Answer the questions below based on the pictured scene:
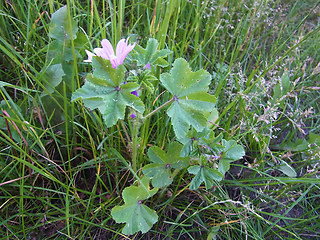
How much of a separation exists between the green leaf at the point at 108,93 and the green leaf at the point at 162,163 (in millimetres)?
370

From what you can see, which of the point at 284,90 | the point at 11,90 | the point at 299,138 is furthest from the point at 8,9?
the point at 299,138

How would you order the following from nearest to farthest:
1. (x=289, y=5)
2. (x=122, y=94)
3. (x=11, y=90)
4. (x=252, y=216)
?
1. (x=122, y=94)
2. (x=252, y=216)
3. (x=11, y=90)
4. (x=289, y=5)

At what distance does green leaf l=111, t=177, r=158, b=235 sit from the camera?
133 centimetres

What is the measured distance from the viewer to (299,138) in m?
2.14

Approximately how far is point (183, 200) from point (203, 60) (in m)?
1.03

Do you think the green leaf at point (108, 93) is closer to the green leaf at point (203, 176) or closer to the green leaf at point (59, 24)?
the green leaf at point (203, 176)

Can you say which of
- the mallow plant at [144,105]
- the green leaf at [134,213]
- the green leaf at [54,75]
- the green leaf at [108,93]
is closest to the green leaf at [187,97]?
the mallow plant at [144,105]

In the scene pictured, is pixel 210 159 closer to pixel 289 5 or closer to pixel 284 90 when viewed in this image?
pixel 284 90

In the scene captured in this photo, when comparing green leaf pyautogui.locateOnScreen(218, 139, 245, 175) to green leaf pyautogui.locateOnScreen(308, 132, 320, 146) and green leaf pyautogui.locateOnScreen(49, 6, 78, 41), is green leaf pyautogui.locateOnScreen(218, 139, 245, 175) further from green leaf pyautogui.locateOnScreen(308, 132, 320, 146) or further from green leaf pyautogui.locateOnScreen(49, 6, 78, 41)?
green leaf pyautogui.locateOnScreen(49, 6, 78, 41)

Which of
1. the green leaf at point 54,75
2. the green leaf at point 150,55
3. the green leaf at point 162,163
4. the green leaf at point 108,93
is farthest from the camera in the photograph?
the green leaf at point 54,75

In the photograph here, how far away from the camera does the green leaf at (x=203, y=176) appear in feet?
4.26

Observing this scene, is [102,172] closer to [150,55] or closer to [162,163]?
[162,163]

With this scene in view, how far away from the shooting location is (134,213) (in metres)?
1.39

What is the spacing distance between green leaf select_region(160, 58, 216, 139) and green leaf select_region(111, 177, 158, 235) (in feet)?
1.33
